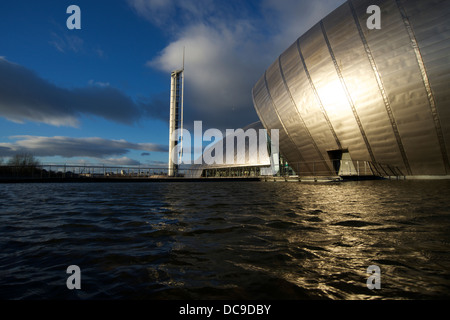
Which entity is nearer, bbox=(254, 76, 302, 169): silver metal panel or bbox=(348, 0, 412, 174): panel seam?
bbox=(348, 0, 412, 174): panel seam

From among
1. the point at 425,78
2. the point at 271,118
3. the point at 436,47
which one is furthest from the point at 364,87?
the point at 271,118

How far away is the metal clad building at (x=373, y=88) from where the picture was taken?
647 inches

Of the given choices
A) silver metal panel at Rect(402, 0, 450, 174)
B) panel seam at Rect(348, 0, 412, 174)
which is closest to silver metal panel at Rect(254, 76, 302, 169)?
panel seam at Rect(348, 0, 412, 174)

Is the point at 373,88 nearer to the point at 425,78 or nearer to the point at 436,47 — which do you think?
the point at 425,78

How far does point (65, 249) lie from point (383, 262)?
11.5ft

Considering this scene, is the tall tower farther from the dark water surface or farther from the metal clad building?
the dark water surface

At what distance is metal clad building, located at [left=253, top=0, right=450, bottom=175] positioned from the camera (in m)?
16.4

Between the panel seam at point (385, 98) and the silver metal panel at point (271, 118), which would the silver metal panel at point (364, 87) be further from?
the silver metal panel at point (271, 118)

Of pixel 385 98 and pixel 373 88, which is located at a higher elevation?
pixel 373 88

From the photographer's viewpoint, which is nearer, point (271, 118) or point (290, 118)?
point (290, 118)

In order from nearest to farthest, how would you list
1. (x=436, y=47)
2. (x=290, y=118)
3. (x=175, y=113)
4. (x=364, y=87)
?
(x=436, y=47), (x=364, y=87), (x=290, y=118), (x=175, y=113)

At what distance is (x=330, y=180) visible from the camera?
20656 millimetres

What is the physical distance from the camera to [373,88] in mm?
18844

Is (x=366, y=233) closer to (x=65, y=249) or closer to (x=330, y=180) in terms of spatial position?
(x=65, y=249)
